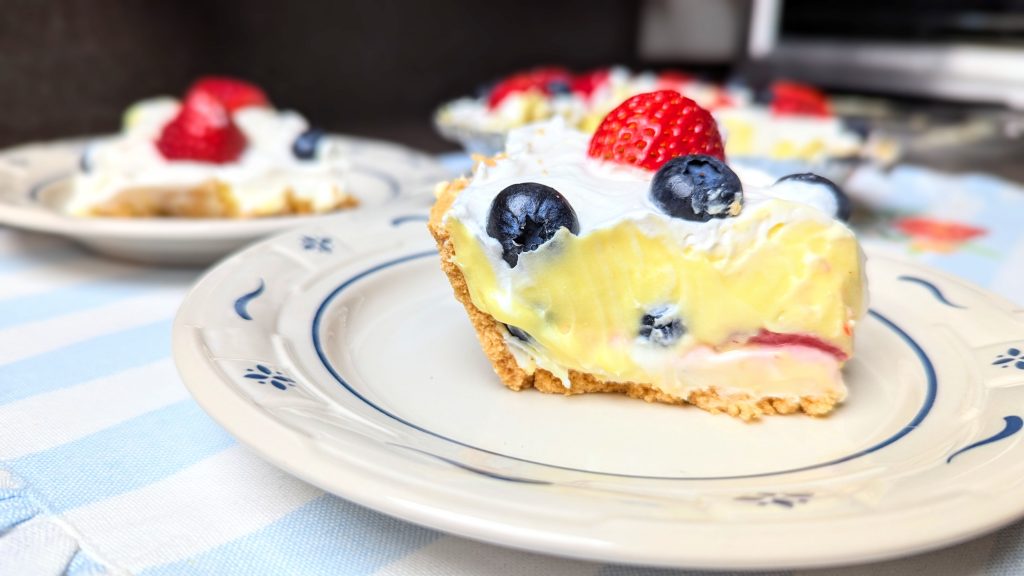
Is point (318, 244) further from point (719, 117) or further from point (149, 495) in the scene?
point (719, 117)

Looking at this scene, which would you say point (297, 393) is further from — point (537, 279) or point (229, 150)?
point (229, 150)

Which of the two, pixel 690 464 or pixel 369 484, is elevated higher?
pixel 369 484

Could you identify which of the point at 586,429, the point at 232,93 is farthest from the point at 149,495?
the point at 232,93

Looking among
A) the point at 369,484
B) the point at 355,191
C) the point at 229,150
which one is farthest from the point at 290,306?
the point at 355,191

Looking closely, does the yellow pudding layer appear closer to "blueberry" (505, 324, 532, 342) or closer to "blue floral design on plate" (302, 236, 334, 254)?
"blueberry" (505, 324, 532, 342)

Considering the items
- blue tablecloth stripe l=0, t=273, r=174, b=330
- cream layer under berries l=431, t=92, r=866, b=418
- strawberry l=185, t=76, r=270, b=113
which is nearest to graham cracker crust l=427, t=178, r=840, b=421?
cream layer under berries l=431, t=92, r=866, b=418

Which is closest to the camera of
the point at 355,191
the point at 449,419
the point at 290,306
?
the point at 449,419
